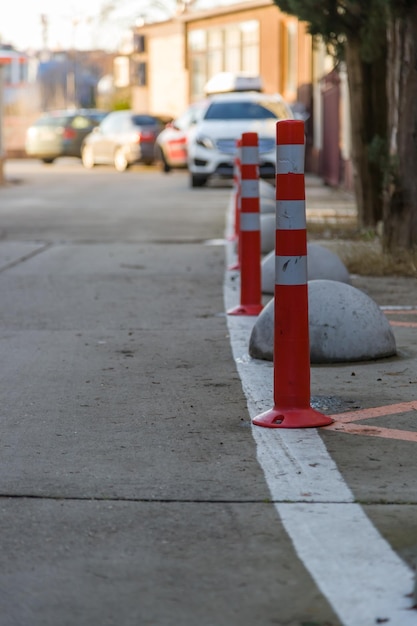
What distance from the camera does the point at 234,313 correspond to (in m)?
8.42

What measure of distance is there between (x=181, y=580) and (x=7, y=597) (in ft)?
1.42

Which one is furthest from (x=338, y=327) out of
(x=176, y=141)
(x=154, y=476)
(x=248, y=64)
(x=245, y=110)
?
(x=248, y=64)

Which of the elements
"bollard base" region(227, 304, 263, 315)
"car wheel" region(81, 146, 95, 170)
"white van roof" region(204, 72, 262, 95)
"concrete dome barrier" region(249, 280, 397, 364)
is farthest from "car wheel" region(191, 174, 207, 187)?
"concrete dome barrier" region(249, 280, 397, 364)

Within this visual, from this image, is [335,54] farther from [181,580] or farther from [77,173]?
[77,173]

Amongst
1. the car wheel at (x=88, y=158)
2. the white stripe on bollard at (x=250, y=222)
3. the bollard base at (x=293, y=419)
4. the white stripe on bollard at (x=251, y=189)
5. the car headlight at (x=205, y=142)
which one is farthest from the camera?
the car wheel at (x=88, y=158)

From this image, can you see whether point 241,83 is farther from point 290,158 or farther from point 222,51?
point 290,158

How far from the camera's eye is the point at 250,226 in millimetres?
8258

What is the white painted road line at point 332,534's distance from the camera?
10.5ft

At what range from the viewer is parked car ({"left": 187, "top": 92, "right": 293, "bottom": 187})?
2581 centimetres

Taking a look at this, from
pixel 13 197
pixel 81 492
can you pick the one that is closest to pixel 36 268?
pixel 81 492

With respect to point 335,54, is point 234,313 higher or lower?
lower

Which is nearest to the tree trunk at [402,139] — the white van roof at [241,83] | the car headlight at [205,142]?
the car headlight at [205,142]

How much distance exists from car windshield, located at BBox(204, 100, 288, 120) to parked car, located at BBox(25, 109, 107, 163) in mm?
14854

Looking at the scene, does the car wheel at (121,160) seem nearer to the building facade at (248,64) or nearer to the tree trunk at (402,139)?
the building facade at (248,64)
